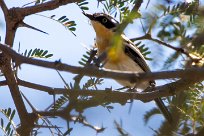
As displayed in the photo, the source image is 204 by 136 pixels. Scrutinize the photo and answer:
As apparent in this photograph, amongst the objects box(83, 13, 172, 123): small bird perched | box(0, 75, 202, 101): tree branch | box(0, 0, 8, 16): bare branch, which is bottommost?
box(83, 13, 172, 123): small bird perched

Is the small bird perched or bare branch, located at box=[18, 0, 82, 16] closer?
bare branch, located at box=[18, 0, 82, 16]

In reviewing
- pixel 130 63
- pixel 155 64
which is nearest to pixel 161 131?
pixel 155 64

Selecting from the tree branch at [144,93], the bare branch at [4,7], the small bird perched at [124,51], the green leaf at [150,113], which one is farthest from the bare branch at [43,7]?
the small bird perched at [124,51]

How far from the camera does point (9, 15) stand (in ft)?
9.93

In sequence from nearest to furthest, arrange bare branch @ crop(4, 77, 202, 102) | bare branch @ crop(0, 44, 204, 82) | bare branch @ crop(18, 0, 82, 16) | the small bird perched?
bare branch @ crop(0, 44, 204, 82), bare branch @ crop(4, 77, 202, 102), bare branch @ crop(18, 0, 82, 16), the small bird perched

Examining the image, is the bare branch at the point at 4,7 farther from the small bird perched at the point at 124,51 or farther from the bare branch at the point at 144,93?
the small bird perched at the point at 124,51

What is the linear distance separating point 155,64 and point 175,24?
0.30 metres

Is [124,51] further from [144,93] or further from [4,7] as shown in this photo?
[144,93]

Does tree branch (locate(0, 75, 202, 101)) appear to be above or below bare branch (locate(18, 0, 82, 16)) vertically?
below

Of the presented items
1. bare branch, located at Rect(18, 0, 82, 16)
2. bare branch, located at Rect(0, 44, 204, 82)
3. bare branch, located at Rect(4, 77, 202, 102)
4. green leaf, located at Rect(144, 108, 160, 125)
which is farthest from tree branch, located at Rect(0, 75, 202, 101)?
bare branch, located at Rect(0, 44, 204, 82)

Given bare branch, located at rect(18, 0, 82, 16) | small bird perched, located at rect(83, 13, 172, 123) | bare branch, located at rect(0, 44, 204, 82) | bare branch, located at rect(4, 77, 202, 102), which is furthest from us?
small bird perched, located at rect(83, 13, 172, 123)

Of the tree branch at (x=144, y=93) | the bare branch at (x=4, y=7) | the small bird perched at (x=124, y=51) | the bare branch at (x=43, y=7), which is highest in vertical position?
the bare branch at (x=4, y=7)

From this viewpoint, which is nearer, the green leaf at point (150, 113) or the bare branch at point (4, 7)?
the green leaf at point (150, 113)

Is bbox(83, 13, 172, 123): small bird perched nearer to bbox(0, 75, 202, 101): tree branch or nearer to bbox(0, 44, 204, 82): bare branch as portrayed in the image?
bbox(0, 75, 202, 101): tree branch
